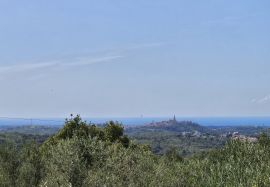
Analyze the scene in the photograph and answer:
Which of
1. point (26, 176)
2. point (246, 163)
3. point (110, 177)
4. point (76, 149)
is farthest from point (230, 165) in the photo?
point (26, 176)

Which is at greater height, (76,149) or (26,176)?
(76,149)

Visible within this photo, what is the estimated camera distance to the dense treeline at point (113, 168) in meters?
37.7

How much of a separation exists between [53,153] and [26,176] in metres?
4.04

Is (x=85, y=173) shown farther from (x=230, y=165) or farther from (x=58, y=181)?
(x=230, y=165)

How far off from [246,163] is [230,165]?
2818mm

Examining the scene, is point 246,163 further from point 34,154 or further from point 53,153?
point 34,154

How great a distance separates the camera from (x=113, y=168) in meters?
43.1

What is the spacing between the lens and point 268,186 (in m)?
32.1

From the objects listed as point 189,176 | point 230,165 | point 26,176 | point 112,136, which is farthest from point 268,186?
point 112,136

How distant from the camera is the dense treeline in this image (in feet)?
124

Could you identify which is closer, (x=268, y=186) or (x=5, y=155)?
(x=268, y=186)

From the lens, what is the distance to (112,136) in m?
78.6

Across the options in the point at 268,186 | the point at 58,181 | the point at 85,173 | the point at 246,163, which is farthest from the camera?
the point at 246,163

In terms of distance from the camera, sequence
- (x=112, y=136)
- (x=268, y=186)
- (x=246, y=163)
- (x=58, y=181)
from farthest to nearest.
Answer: (x=112, y=136)
(x=246, y=163)
(x=58, y=181)
(x=268, y=186)
